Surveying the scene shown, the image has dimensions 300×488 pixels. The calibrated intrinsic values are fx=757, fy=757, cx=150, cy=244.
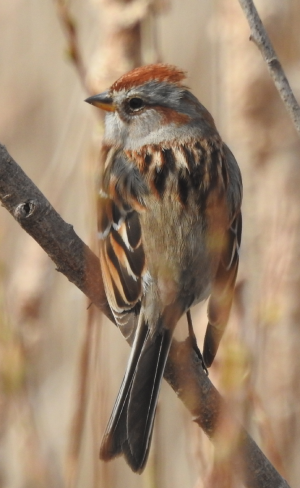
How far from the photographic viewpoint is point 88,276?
1.89 metres

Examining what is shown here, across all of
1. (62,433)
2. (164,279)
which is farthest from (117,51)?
(62,433)

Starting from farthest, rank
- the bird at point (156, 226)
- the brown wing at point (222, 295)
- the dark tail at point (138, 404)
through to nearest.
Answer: the brown wing at point (222, 295), the bird at point (156, 226), the dark tail at point (138, 404)

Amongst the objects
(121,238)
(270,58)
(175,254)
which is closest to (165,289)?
(175,254)

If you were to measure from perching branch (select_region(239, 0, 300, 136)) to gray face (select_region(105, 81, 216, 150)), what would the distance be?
1.04 m

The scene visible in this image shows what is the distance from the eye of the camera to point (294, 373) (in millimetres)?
2811

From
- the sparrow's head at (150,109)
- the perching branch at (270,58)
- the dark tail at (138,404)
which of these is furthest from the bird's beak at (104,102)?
the perching branch at (270,58)

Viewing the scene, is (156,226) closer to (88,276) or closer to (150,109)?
(88,276)

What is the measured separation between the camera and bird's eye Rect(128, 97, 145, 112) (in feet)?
9.24

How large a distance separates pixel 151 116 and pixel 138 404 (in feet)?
3.89

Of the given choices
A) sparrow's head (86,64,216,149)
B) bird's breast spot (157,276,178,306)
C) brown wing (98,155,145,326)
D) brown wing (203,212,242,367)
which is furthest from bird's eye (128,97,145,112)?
bird's breast spot (157,276,178,306)

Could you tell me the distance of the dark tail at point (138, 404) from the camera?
1.95 metres

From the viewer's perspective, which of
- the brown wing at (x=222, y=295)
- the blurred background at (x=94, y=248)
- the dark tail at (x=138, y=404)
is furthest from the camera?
the brown wing at (x=222, y=295)

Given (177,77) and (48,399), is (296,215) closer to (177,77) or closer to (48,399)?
(177,77)

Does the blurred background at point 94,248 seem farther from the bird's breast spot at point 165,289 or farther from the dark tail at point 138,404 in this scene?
the bird's breast spot at point 165,289
